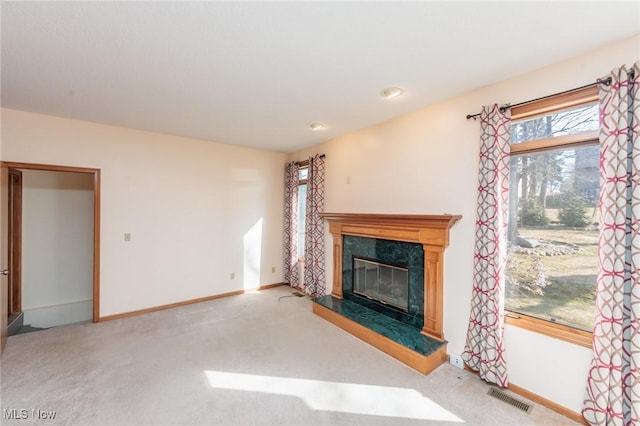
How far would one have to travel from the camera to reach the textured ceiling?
154 centimetres

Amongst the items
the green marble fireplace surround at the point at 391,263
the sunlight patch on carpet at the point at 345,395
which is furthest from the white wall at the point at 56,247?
the green marble fireplace surround at the point at 391,263

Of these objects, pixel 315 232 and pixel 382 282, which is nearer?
pixel 382 282

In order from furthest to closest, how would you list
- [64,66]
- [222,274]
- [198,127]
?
[222,274]
[198,127]
[64,66]

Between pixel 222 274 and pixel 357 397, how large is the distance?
3.12 m

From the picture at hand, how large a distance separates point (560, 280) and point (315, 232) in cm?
306

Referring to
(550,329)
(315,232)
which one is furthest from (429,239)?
(315,232)

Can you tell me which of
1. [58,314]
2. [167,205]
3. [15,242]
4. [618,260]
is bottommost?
[58,314]

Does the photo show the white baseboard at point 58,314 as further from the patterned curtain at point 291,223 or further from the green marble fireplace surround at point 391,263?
the green marble fireplace surround at point 391,263

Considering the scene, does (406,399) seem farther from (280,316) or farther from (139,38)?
(139,38)

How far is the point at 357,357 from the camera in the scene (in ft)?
8.94

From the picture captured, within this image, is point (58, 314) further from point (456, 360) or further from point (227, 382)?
point (456, 360)

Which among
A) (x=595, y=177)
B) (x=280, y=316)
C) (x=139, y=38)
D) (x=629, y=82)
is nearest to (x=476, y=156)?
(x=595, y=177)

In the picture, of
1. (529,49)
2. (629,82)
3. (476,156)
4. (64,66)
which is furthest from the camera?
(476,156)

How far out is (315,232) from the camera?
14.6ft
